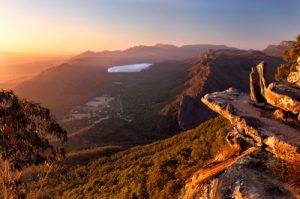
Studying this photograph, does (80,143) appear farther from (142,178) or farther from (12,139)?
(12,139)

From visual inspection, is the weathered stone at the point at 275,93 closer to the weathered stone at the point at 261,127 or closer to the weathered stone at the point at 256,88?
the weathered stone at the point at 256,88

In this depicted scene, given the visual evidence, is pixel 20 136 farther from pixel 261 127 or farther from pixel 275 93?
pixel 275 93

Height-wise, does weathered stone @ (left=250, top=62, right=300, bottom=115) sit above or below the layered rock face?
above

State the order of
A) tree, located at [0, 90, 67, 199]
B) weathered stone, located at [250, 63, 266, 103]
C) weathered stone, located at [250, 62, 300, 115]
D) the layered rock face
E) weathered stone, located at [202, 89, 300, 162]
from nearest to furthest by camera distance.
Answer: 1. the layered rock face
2. weathered stone, located at [202, 89, 300, 162]
3. weathered stone, located at [250, 62, 300, 115]
4. tree, located at [0, 90, 67, 199]
5. weathered stone, located at [250, 63, 266, 103]

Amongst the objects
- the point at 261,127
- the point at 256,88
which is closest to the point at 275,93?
the point at 261,127

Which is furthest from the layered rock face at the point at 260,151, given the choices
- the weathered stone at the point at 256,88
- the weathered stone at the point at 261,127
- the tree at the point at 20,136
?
the tree at the point at 20,136

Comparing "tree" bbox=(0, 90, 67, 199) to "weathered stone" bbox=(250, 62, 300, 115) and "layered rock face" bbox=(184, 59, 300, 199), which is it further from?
"weathered stone" bbox=(250, 62, 300, 115)

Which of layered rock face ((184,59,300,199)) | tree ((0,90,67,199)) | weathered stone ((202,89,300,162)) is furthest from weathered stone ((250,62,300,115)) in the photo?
tree ((0,90,67,199))
